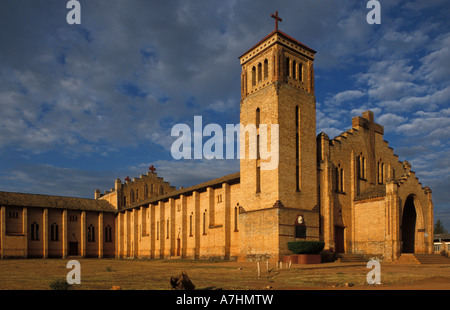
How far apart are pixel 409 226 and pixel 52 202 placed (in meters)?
49.3

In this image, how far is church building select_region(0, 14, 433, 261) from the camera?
32.9 metres

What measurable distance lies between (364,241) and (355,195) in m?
4.63

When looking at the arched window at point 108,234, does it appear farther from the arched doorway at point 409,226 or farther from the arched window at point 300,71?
the arched doorway at point 409,226

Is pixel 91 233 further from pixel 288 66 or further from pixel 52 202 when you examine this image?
pixel 288 66

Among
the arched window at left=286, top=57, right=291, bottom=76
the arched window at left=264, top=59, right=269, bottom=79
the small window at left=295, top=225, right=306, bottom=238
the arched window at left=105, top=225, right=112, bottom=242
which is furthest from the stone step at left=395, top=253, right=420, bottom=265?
the arched window at left=105, top=225, right=112, bottom=242

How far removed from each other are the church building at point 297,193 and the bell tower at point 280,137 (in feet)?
0.30

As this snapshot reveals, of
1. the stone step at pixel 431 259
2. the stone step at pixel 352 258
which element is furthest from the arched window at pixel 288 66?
the stone step at pixel 431 259

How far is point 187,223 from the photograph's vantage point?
45688mm

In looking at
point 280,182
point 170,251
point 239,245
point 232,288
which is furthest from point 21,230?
point 232,288

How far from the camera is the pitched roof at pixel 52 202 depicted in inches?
2146

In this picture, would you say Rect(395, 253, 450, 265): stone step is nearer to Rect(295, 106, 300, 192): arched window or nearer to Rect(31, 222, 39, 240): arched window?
Rect(295, 106, 300, 192): arched window

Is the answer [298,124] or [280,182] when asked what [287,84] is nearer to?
[298,124]

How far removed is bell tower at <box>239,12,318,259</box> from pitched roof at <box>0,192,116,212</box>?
114 ft

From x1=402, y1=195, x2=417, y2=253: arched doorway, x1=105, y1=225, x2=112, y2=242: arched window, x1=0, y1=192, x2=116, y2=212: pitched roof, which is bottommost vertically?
x1=105, y1=225, x2=112, y2=242: arched window
